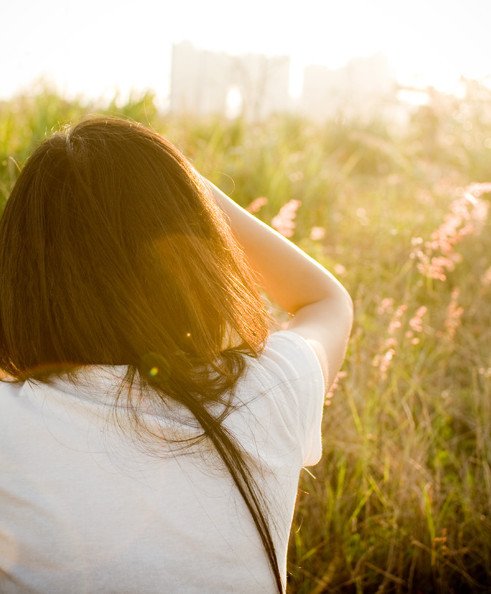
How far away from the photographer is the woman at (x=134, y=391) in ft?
2.50

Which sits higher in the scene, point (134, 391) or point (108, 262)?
point (108, 262)

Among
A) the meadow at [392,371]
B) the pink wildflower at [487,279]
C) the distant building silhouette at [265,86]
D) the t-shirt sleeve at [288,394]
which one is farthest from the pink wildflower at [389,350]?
the distant building silhouette at [265,86]

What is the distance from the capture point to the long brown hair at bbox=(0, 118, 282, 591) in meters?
0.84

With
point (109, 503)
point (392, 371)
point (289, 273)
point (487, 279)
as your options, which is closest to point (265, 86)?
point (487, 279)

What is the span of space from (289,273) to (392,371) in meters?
1.13

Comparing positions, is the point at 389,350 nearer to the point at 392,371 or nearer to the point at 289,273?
the point at 392,371

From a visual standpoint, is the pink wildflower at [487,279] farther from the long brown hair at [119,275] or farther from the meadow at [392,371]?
the long brown hair at [119,275]

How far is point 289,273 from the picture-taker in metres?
1.22

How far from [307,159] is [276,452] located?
4.35 m

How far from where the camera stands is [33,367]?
0.87 metres

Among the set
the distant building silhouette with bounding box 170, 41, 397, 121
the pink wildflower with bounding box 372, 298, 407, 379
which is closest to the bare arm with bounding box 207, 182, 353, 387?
the pink wildflower with bounding box 372, 298, 407, 379

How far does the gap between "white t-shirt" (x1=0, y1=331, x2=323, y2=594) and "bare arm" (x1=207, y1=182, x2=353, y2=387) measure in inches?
15.2

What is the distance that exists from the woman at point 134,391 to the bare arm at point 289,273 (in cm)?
22

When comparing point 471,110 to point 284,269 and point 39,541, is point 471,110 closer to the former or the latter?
point 284,269
